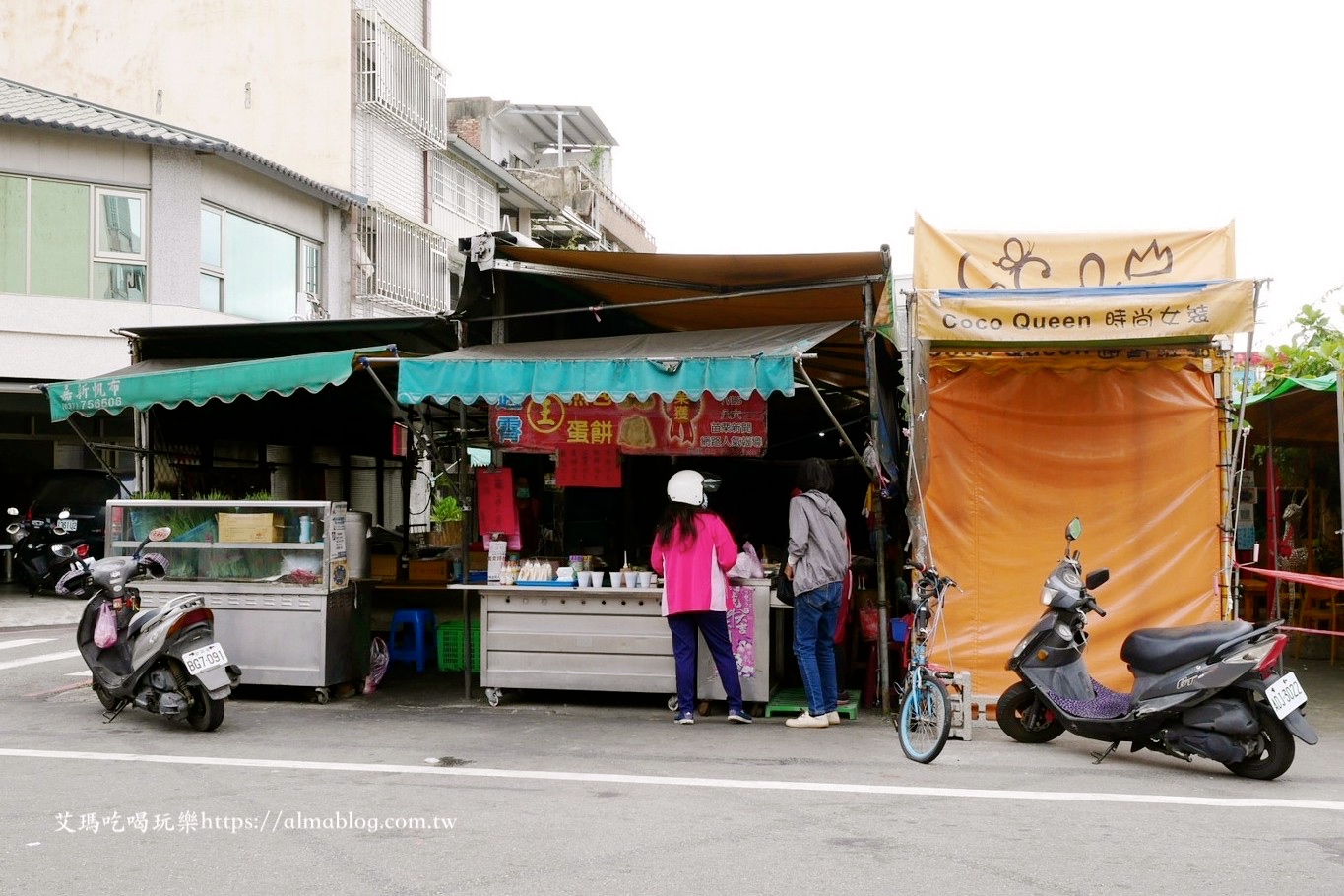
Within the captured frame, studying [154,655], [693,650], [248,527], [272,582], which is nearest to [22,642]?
[248,527]

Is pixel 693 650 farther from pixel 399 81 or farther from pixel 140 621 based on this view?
pixel 399 81

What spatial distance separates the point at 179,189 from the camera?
1886 centimetres

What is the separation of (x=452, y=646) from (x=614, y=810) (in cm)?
541

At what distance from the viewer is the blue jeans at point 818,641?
8172 mm

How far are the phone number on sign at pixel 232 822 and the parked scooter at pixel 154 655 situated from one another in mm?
2191

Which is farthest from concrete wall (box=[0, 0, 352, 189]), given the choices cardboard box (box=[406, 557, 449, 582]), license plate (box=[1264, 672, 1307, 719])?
license plate (box=[1264, 672, 1307, 719])

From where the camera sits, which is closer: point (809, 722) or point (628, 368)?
point (628, 368)

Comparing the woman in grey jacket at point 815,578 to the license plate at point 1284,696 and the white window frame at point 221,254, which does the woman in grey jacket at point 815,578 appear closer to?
the license plate at point 1284,696

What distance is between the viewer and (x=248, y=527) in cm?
937

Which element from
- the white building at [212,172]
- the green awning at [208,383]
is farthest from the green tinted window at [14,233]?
the green awning at [208,383]

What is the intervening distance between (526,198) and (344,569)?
2386cm

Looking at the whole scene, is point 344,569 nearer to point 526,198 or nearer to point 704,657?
point 704,657

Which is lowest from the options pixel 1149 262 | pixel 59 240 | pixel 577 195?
pixel 1149 262

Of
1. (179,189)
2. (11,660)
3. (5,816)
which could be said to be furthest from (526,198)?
(5,816)
